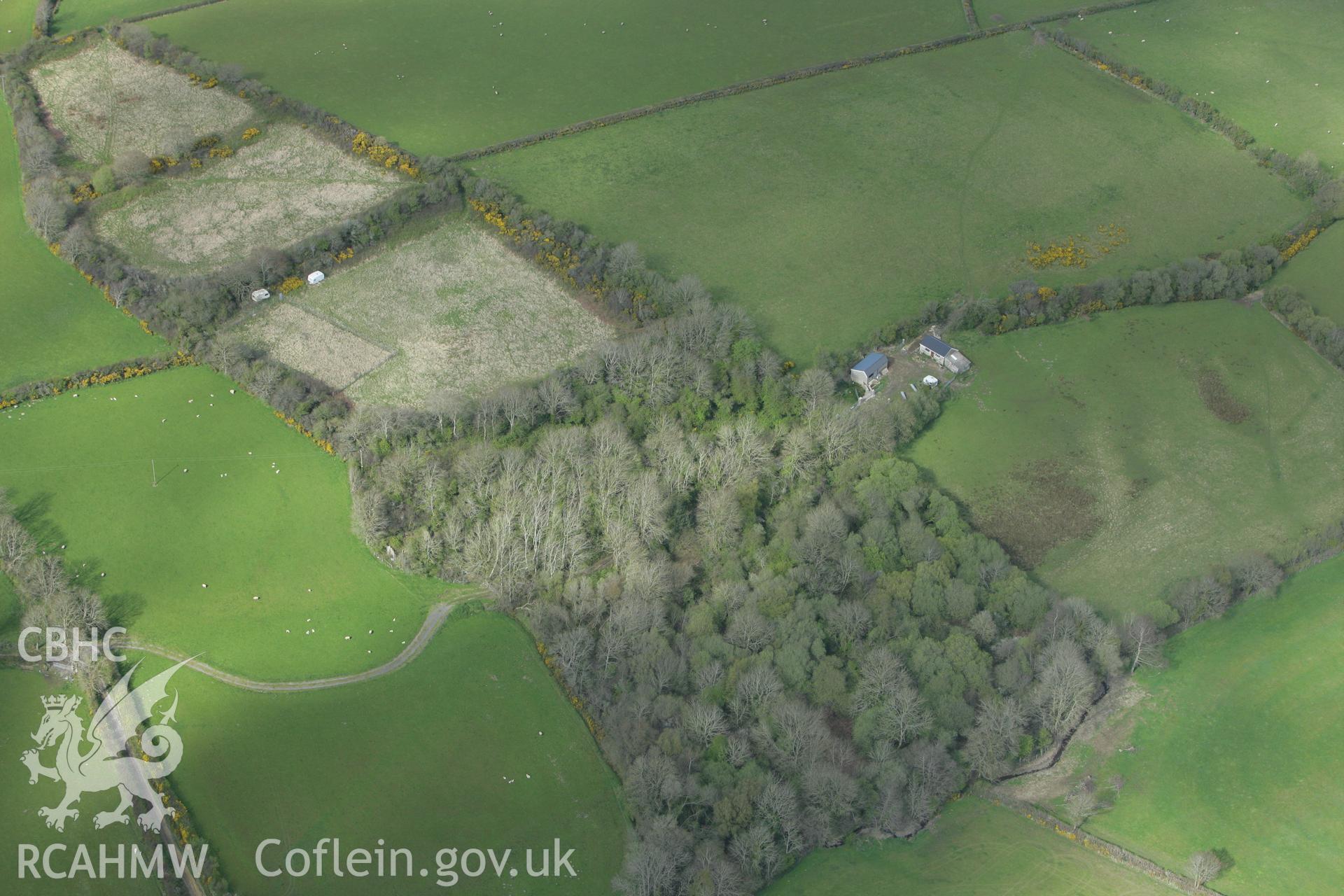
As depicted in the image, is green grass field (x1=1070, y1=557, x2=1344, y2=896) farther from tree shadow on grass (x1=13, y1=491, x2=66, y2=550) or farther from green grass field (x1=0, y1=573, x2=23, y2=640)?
tree shadow on grass (x1=13, y1=491, x2=66, y2=550)

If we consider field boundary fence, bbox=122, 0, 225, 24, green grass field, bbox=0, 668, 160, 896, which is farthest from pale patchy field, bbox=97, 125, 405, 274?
green grass field, bbox=0, 668, 160, 896

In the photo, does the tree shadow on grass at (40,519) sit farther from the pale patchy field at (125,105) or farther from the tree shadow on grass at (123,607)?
the pale patchy field at (125,105)

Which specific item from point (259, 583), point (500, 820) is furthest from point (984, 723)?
point (259, 583)

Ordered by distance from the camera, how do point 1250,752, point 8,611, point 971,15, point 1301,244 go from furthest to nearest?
point 971,15
point 1301,244
point 8,611
point 1250,752

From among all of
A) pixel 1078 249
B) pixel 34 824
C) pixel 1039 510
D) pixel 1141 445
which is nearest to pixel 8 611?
pixel 34 824

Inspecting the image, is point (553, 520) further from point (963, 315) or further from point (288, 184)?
point (288, 184)

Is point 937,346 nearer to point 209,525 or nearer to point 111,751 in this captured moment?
point 209,525
